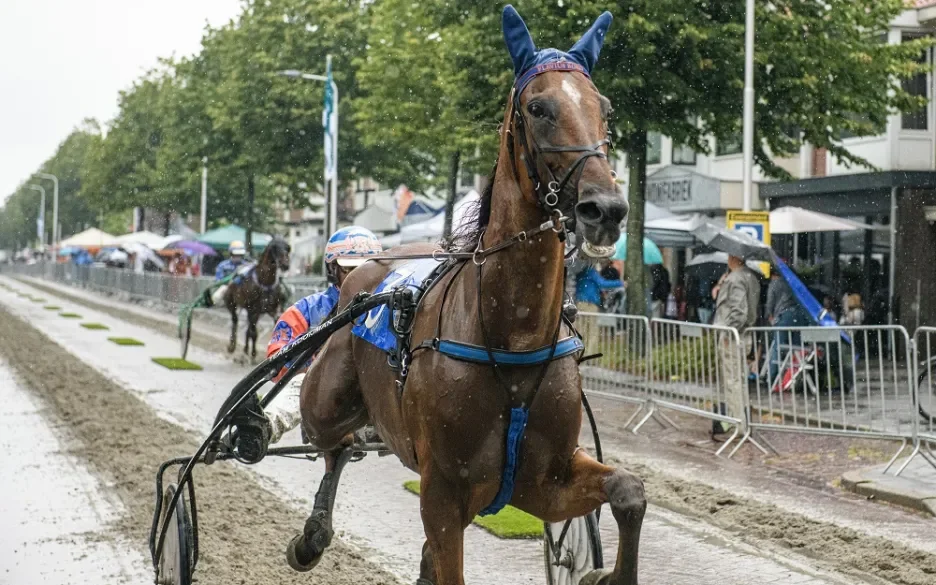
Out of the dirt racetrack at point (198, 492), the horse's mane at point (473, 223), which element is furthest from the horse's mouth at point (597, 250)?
the dirt racetrack at point (198, 492)

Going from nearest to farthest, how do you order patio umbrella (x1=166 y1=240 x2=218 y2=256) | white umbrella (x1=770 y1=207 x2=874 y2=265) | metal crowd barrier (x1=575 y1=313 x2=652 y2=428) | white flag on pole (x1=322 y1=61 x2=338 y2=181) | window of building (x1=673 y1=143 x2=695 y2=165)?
metal crowd barrier (x1=575 y1=313 x2=652 y2=428) → white umbrella (x1=770 y1=207 x2=874 y2=265) → white flag on pole (x1=322 y1=61 x2=338 y2=181) → window of building (x1=673 y1=143 x2=695 y2=165) → patio umbrella (x1=166 y1=240 x2=218 y2=256)

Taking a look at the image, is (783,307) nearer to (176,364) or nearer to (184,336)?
(176,364)

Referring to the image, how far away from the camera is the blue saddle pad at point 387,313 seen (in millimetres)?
4859

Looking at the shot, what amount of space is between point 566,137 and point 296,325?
331cm

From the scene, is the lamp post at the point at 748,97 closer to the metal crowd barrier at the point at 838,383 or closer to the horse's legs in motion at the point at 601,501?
the metal crowd barrier at the point at 838,383

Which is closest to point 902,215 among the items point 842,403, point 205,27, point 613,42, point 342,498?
point 613,42

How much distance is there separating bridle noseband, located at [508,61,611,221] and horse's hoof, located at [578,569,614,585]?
1217 mm

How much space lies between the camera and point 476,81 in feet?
61.1

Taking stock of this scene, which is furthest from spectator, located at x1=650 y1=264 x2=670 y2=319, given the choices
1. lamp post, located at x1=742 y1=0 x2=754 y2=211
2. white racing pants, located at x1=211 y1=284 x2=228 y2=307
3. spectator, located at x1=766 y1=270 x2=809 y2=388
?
white racing pants, located at x1=211 y1=284 x2=228 y2=307

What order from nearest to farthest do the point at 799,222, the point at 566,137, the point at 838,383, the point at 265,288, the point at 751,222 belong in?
the point at 566,137 < the point at 838,383 < the point at 751,222 < the point at 265,288 < the point at 799,222

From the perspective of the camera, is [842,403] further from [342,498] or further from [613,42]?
[613,42]

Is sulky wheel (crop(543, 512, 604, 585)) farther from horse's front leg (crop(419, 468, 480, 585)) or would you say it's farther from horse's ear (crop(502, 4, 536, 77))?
horse's ear (crop(502, 4, 536, 77))

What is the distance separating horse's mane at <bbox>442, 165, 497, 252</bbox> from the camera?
4438 millimetres

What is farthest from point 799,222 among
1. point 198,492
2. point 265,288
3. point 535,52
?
point 535,52
